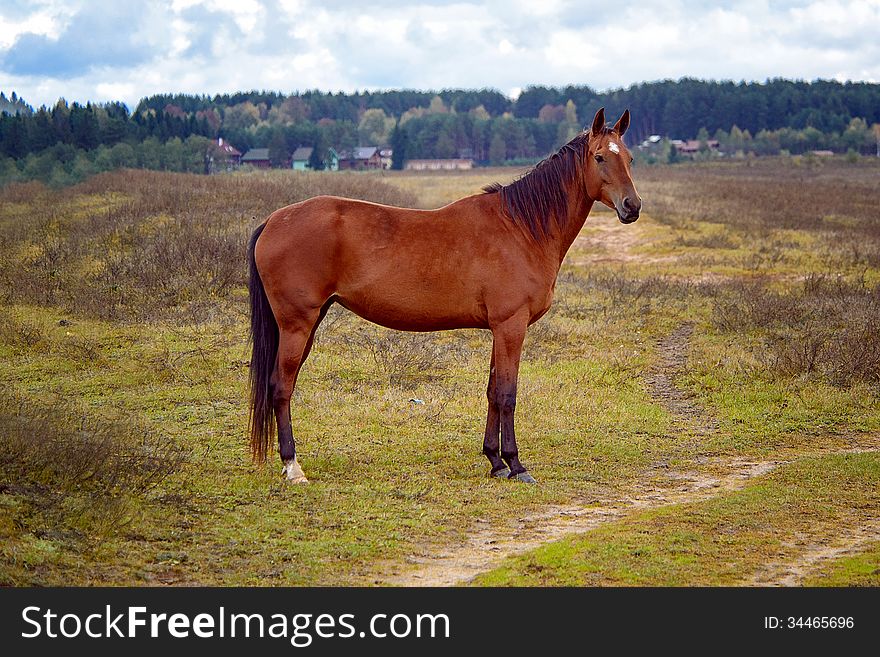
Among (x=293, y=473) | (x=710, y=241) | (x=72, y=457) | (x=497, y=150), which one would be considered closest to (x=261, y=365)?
(x=293, y=473)

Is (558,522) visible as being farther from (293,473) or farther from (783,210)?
(783,210)

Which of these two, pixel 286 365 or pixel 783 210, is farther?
pixel 783 210

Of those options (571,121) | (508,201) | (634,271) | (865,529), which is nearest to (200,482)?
(508,201)

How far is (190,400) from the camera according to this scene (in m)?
10.4

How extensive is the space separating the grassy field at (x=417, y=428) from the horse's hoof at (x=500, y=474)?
0.60 feet

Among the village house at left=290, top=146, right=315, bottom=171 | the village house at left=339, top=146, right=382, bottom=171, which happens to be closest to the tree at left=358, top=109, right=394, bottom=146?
the village house at left=339, top=146, right=382, bottom=171

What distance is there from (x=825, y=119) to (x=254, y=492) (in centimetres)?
11132

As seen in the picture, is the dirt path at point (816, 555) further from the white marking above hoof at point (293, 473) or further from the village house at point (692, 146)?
the village house at point (692, 146)

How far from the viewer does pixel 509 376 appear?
796 cm

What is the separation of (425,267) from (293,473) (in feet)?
6.54

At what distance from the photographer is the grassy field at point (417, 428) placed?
5.86 meters

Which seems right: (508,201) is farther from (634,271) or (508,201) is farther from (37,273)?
(634,271)

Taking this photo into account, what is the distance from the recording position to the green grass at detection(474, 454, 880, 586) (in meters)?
5.49

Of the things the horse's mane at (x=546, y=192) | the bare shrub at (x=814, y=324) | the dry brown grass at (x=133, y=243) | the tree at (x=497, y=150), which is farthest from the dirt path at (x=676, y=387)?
the tree at (x=497, y=150)
